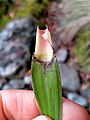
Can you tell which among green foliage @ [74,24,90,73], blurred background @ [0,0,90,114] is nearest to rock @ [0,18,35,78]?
blurred background @ [0,0,90,114]

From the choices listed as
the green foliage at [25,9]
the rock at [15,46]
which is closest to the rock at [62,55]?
the rock at [15,46]

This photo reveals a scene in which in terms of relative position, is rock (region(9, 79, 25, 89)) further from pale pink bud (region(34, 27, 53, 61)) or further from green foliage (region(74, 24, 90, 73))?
pale pink bud (region(34, 27, 53, 61))

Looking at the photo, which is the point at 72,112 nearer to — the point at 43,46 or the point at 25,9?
the point at 43,46

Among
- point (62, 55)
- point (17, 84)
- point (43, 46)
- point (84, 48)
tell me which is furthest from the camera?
point (62, 55)

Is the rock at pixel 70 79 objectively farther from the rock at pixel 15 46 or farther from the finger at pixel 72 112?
the finger at pixel 72 112

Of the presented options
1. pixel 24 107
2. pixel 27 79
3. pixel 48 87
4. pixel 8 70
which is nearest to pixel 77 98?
pixel 27 79
